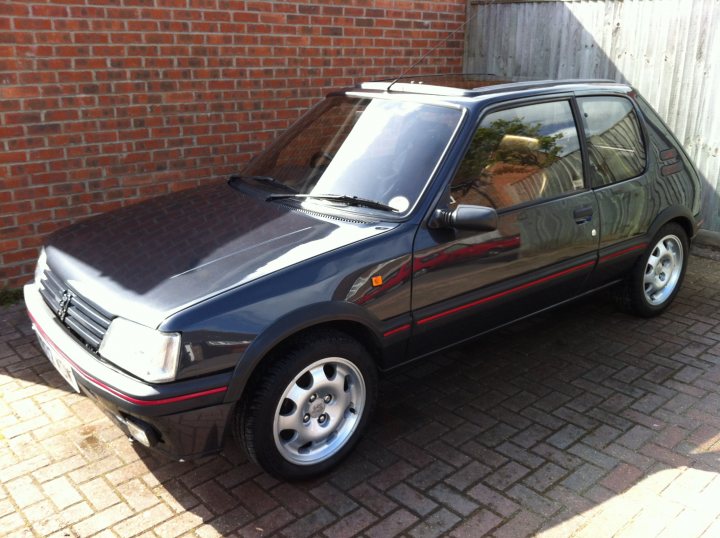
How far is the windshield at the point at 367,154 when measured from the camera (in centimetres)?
370

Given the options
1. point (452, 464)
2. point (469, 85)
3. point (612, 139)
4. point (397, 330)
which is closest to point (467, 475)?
point (452, 464)

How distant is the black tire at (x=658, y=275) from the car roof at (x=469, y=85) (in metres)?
1.22

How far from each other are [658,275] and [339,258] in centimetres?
308

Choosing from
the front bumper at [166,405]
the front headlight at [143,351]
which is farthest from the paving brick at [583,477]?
the front headlight at [143,351]

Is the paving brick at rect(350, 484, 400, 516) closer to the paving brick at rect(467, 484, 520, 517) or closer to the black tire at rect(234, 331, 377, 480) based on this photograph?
the black tire at rect(234, 331, 377, 480)

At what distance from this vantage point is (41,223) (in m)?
5.77

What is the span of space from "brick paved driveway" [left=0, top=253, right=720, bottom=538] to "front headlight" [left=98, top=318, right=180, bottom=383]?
0.75 metres

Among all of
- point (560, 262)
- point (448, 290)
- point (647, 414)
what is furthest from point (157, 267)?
point (647, 414)

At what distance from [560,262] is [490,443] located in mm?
1232

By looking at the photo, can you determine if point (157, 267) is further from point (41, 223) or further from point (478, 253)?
point (41, 223)

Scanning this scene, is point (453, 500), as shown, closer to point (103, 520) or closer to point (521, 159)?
point (103, 520)

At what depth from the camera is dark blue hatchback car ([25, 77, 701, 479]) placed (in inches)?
118

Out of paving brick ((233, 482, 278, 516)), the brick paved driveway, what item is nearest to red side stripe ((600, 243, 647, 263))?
the brick paved driveway

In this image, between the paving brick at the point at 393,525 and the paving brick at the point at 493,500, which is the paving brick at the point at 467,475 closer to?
the paving brick at the point at 493,500
